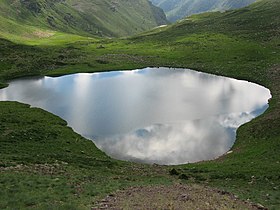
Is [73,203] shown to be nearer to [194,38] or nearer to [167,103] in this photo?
[167,103]

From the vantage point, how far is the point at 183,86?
315ft

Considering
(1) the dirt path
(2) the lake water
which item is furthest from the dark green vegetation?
(2) the lake water

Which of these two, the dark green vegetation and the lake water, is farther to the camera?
the lake water

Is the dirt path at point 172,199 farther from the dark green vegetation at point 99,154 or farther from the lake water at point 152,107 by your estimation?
the lake water at point 152,107

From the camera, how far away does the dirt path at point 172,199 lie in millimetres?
25734

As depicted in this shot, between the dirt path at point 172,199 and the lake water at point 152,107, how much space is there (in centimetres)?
1893

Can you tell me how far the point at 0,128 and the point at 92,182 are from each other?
26613mm

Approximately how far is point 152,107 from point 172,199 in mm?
50279

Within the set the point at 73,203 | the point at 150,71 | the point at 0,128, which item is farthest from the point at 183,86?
the point at 73,203

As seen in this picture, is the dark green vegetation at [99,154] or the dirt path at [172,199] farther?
the dark green vegetation at [99,154]

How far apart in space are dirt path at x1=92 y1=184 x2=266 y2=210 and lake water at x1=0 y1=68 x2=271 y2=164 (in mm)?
18929

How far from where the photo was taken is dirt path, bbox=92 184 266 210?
2573 cm

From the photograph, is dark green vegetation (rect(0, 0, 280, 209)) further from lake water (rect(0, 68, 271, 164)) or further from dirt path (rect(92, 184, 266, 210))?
lake water (rect(0, 68, 271, 164))

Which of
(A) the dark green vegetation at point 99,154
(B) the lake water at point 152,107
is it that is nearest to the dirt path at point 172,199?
(A) the dark green vegetation at point 99,154
